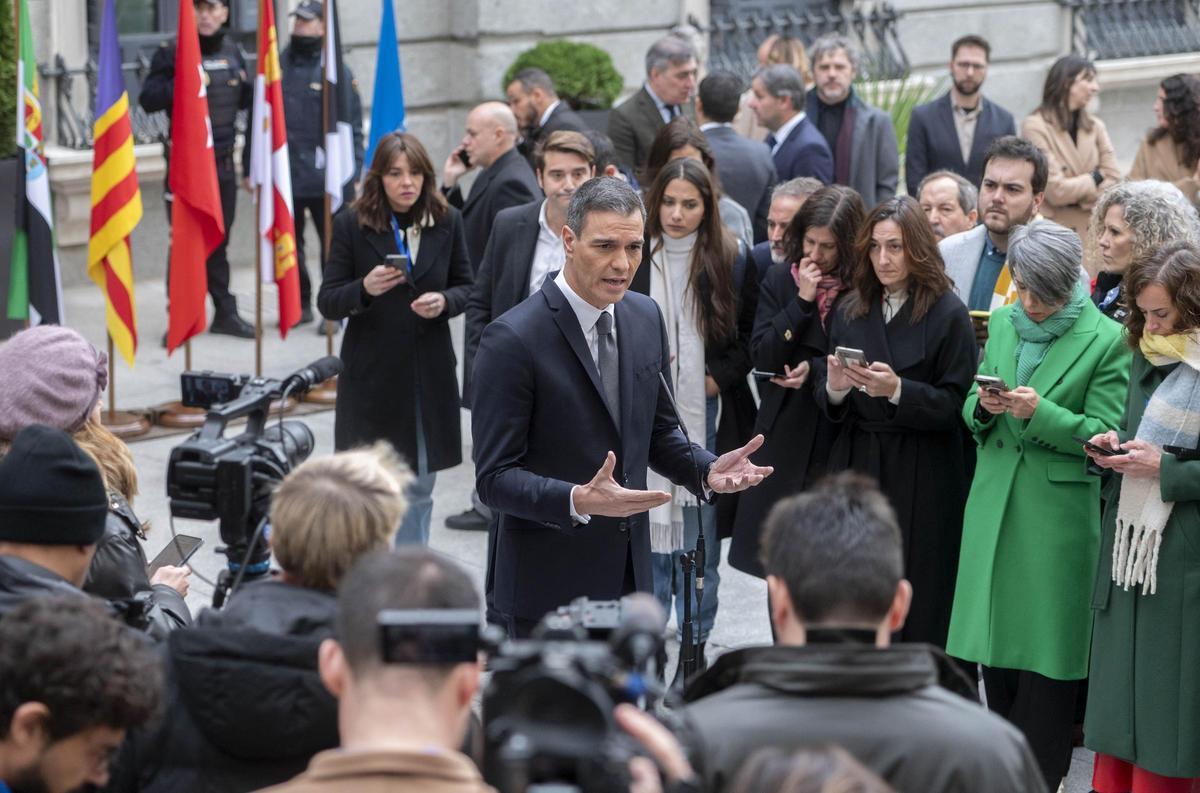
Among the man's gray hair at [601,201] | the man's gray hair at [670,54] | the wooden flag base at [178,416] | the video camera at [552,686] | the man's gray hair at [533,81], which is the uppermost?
the man's gray hair at [670,54]

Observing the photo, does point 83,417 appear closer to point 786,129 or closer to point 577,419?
point 577,419

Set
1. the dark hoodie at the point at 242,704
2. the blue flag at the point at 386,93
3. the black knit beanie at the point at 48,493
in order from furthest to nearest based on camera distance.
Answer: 1. the blue flag at the point at 386,93
2. the black knit beanie at the point at 48,493
3. the dark hoodie at the point at 242,704

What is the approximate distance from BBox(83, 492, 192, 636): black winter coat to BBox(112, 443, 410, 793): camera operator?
560 millimetres

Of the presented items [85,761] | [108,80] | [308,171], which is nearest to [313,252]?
[308,171]

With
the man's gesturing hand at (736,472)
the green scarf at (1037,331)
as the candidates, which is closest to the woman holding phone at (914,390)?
the green scarf at (1037,331)

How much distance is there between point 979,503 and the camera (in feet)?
18.1

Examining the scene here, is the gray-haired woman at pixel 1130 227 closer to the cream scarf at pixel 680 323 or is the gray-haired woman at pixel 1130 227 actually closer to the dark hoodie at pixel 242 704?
the cream scarf at pixel 680 323

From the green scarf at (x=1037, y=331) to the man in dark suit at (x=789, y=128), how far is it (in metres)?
4.20

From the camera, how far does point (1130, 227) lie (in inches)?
232

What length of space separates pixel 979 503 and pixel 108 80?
552cm

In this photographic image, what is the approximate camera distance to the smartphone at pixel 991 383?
17.1 feet

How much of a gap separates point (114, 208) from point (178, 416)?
1188 millimetres

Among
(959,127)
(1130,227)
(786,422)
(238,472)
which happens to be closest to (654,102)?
(959,127)

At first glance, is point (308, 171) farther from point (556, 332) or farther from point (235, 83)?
point (556, 332)
